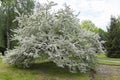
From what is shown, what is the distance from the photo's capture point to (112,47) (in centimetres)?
2764

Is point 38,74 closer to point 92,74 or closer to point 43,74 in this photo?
point 43,74

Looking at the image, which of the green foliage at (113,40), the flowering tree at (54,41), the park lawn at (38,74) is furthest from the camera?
the green foliage at (113,40)

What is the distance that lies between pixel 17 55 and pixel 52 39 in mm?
1984

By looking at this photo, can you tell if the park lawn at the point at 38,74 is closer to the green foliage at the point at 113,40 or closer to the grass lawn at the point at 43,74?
the grass lawn at the point at 43,74

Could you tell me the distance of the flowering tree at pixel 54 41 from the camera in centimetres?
1160

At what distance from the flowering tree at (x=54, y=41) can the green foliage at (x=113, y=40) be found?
14614 mm

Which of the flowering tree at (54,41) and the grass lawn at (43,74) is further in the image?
the flowering tree at (54,41)

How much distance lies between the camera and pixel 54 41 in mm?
11906

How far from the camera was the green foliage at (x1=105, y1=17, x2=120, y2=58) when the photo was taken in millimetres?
27453

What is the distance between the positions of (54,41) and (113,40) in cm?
1672

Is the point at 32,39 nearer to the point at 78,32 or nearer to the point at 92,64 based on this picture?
the point at 78,32

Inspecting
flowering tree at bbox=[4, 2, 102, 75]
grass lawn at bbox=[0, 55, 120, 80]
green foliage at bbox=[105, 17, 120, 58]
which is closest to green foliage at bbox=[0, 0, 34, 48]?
green foliage at bbox=[105, 17, 120, 58]

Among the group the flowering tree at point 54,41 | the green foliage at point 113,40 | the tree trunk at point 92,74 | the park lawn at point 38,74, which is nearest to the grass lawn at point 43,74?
the park lawn at point 38,74

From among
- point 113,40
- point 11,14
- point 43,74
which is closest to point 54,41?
point 43,74
